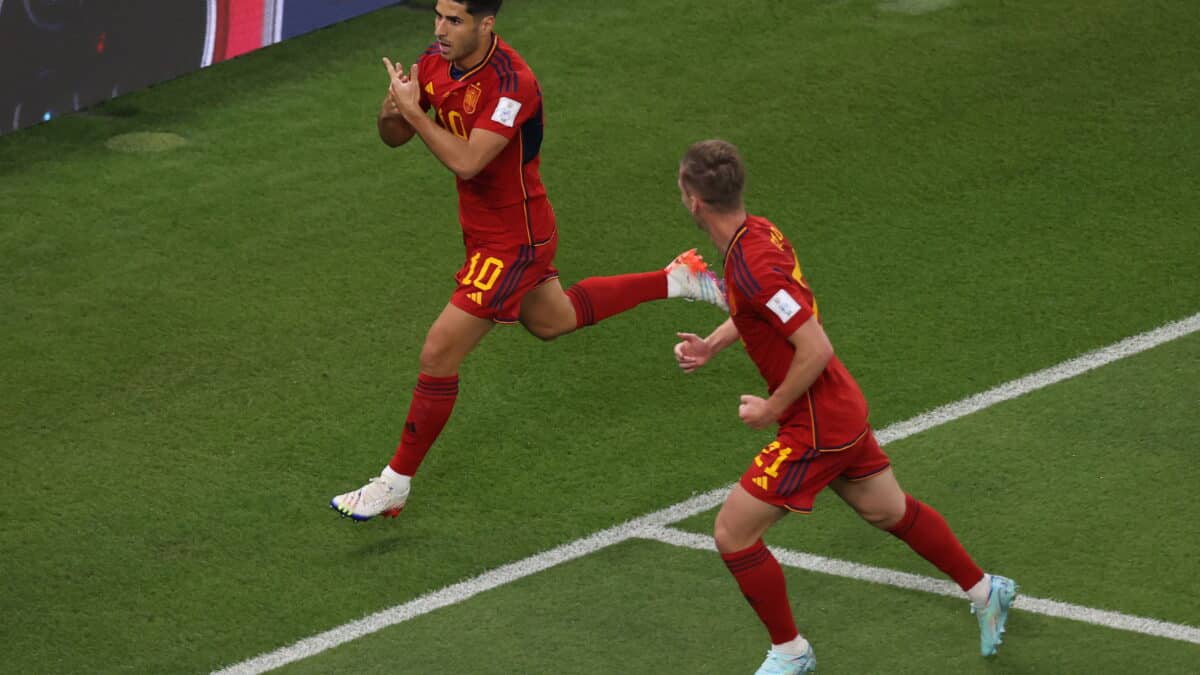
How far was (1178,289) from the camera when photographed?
8500 millimetres

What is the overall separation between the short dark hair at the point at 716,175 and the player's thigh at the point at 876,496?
102cm

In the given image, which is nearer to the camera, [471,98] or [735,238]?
[735,238]

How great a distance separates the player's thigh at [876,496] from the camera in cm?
560

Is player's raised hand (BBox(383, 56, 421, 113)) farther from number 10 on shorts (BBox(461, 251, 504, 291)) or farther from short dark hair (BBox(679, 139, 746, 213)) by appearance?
short dark hair (BBox(679, 139, 746, 213))

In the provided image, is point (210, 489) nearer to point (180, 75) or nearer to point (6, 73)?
point (6, 73)

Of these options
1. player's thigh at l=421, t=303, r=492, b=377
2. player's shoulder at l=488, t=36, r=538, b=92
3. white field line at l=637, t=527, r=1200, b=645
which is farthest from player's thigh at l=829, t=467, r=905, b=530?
player's shoulder at l=488, t=36, r=538, b=92

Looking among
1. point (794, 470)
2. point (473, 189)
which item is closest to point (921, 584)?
point (794, 470)

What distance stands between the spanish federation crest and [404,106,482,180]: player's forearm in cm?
21

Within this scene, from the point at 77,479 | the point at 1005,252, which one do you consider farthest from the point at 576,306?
the point at 1005,252

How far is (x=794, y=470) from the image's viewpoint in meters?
5.44

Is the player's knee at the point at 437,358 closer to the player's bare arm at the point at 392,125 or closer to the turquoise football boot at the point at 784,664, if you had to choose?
the player's bare arm at the point at 392,125

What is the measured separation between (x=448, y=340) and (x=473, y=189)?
61cm

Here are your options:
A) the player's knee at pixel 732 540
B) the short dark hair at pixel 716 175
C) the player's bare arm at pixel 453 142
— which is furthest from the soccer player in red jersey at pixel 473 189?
the player's knee at pixel 732 540

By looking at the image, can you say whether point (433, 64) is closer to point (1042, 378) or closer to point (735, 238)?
point (735, 238)
